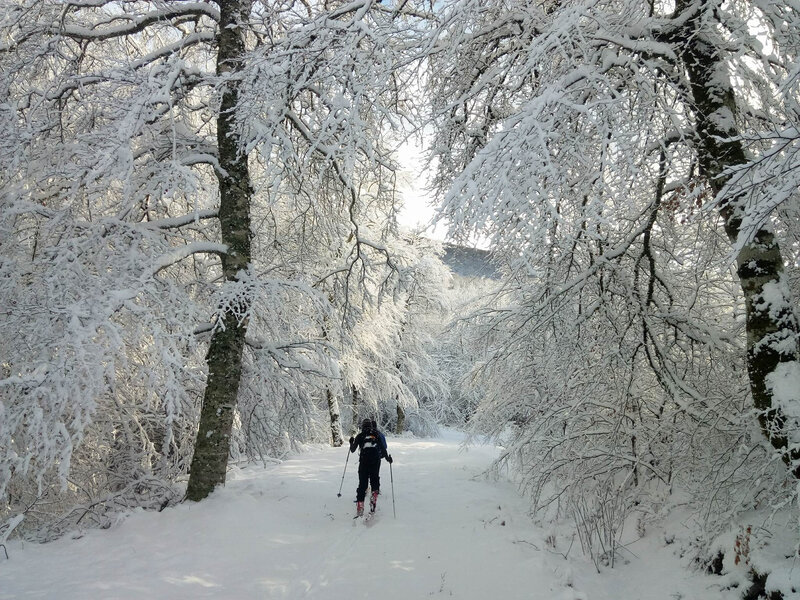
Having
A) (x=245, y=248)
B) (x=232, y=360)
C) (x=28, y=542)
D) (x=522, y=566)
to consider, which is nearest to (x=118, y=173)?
(x=245, y=248)

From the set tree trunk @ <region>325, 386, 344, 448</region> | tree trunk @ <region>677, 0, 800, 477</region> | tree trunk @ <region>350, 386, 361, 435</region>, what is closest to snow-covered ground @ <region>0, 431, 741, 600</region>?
tree trunk @ <region>677, 0, 800, 477</region>

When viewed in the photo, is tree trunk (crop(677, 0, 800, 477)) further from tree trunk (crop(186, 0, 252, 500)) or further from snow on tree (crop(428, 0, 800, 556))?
tree trunk (crop(186, 0, 252, 500))

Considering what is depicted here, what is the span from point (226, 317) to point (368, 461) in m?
3.08

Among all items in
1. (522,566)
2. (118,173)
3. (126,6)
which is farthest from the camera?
(126,6)

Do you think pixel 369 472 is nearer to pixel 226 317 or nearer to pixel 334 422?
pixel 226 317

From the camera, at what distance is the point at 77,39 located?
20.6 ft

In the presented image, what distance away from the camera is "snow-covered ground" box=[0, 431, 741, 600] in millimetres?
4359

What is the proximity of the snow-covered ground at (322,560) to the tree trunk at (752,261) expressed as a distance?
1807mm

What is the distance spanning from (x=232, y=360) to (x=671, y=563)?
18.4ft

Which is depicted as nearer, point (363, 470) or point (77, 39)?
point (77, 39)

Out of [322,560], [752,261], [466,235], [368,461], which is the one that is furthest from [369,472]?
[752,261]

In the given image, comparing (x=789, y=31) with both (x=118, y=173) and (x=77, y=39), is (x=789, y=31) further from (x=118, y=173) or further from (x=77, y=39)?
(x=77, y=39)

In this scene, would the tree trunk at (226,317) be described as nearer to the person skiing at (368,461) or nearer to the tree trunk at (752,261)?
the person skiing at (368,461)

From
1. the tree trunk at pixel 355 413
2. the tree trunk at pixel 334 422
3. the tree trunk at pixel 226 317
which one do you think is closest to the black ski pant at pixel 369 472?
the tree trunk at pixel 226 317
